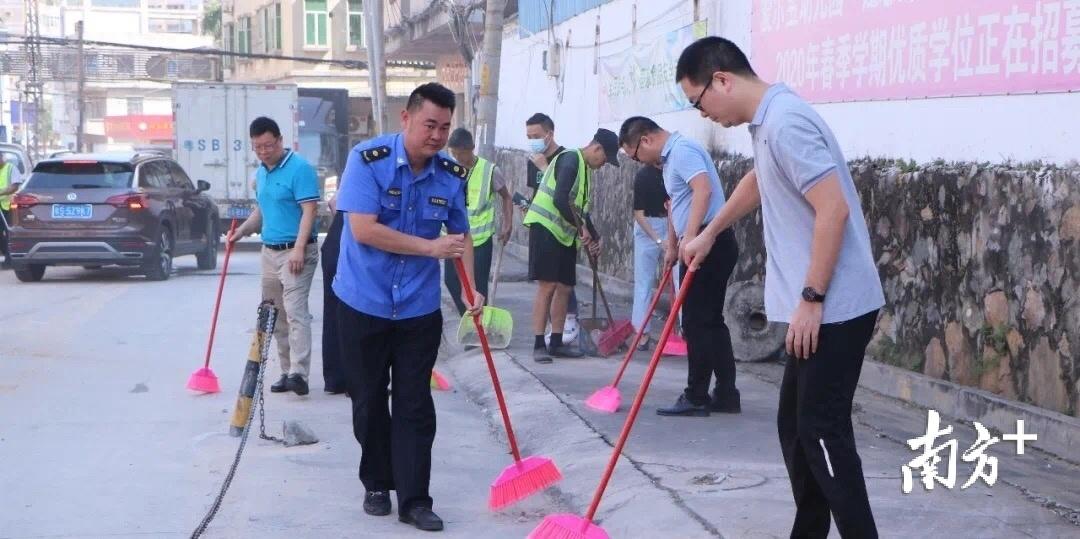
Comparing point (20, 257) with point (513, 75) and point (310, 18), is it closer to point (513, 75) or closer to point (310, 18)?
point (513, 75)

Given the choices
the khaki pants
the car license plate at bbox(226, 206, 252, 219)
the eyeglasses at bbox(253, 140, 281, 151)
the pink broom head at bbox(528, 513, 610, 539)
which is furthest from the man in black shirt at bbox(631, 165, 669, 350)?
the car license plate at bbox(226, 206, 252, 219)

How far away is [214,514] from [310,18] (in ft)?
161

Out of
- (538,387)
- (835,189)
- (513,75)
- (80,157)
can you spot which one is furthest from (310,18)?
(835,189)

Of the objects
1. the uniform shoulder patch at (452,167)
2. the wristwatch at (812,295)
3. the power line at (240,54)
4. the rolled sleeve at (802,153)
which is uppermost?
the power line at (240,54)

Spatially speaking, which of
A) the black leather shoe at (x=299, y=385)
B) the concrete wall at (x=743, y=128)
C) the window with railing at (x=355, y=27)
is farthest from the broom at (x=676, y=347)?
the window with railing at (x=355, y=27)

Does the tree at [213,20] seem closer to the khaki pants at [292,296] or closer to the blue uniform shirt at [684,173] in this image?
the khaki pants at [292,296]

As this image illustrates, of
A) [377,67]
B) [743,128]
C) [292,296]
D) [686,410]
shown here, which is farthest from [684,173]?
[377,67]

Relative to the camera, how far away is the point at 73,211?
17906 millimetres

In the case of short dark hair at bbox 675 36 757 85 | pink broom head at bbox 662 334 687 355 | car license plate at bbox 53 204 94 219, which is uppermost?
short dark hair at bbox 675 36 757 85

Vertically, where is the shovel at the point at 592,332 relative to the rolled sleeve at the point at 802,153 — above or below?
below

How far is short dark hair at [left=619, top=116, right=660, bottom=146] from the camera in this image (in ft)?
26.8

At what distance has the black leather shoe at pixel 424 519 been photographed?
232 inches

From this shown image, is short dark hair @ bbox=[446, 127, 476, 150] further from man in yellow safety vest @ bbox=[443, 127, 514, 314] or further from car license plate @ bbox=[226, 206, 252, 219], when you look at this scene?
Answer: car license plate @ bbox=[226, 206, 252, 219]

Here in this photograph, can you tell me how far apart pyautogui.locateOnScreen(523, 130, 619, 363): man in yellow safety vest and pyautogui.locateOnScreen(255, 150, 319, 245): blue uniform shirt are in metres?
1.83
